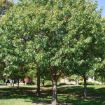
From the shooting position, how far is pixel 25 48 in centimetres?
2555

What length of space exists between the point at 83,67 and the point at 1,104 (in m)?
6.64

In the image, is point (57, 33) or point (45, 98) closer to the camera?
point (57, 33)

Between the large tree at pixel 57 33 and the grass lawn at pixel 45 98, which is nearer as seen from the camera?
the large tree at pixel 57 33

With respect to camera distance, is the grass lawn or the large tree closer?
the large tree

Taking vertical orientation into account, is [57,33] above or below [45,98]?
above

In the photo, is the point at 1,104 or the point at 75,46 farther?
the point at 1,104

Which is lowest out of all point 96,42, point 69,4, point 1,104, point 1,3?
point 1,104

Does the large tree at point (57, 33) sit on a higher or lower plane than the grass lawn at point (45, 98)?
higher

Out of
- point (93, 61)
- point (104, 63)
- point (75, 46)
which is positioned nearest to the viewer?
point (75, 46)

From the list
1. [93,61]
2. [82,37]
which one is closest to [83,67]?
[93,61]

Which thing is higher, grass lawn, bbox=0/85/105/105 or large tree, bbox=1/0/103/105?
large tree, bbox=1/0/103/105

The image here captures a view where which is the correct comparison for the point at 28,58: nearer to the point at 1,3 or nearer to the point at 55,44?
the point at 55,44

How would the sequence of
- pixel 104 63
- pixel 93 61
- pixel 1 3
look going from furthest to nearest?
1. pixel 1 3
2. pixel 104 63
3. pixel 93 61

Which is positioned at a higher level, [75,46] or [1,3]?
[1,3]
